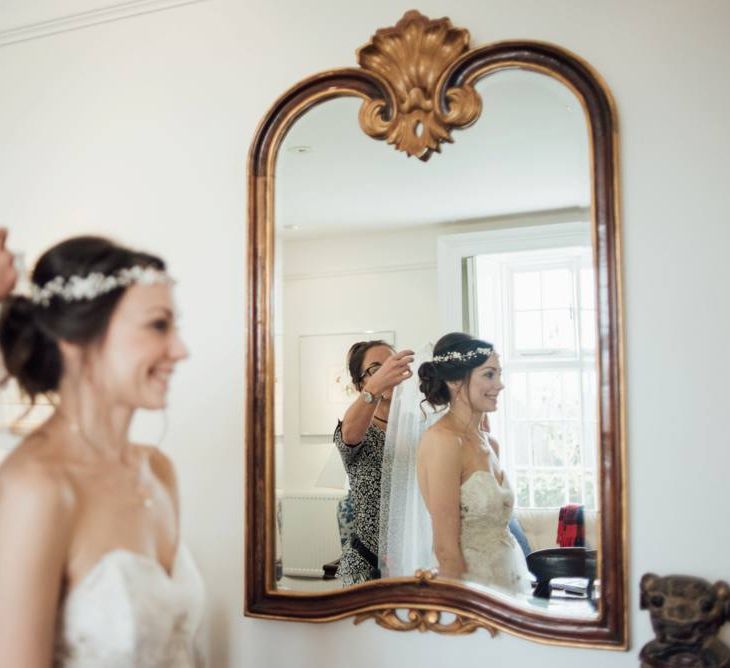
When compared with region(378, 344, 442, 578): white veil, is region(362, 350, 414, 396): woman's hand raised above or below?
above

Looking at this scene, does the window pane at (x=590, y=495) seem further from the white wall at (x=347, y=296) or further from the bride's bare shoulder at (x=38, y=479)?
the bride's bare shoulder at (x=38, y=479)

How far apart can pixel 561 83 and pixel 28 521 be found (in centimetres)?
145

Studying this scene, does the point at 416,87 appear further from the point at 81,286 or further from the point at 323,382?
the point at 81,286

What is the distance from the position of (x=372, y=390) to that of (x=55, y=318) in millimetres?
898

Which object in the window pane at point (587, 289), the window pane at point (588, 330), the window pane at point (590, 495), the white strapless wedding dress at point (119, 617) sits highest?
the window pane at point (587, 289)

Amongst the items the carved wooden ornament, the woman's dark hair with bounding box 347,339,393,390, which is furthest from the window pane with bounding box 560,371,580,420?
the carved wooden ornament

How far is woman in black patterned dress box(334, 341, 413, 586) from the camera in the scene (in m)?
2.11

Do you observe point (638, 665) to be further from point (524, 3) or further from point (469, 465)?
point (524, 3)

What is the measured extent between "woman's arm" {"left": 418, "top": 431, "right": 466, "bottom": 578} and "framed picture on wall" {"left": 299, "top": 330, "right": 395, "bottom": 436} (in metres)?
0.24

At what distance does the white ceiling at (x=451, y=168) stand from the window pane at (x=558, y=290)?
16 centimetres

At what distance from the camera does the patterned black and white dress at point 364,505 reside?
6.92 feet

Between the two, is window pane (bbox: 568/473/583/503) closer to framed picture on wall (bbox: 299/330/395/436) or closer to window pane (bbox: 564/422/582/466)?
window pane (bbox: 564/422/582/466)

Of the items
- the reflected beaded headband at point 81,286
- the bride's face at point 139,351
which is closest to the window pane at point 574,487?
the bride's face at point 139,351

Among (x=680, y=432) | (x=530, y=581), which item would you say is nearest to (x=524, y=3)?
(x=680, y=432)
